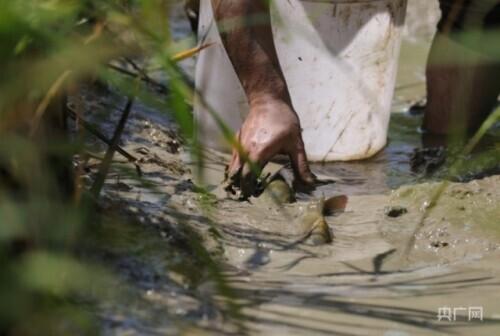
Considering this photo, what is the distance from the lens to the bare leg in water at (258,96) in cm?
300

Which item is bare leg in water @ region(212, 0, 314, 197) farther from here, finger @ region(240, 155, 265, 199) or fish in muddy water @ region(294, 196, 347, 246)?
fish in muddy water @ region(294, 196, 347, 246)

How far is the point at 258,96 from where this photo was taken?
10.2 ft

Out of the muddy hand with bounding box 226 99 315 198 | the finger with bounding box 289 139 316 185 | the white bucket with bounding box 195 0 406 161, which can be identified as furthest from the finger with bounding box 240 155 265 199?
the white bucket with bounding box 195 0 406 161

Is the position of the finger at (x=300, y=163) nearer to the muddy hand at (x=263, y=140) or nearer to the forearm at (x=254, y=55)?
the muddy hand at (x=263, y=140)

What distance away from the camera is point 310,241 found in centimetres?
274

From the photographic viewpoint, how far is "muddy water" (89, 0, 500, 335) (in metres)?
2.21

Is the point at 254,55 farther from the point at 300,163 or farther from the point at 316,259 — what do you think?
the point at 316,259

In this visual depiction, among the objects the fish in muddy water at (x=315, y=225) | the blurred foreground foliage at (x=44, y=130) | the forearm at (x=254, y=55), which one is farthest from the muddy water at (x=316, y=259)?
the forearm at (x=254, y=55)

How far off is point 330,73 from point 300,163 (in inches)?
23.7

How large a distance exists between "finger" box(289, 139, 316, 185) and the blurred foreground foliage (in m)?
1.10

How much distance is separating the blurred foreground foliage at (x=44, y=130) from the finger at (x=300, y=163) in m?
1.10

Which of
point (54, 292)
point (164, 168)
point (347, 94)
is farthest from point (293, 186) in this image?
point (54, 292)

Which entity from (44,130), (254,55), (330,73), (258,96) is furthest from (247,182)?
(44,130)

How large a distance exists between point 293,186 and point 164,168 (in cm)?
37
